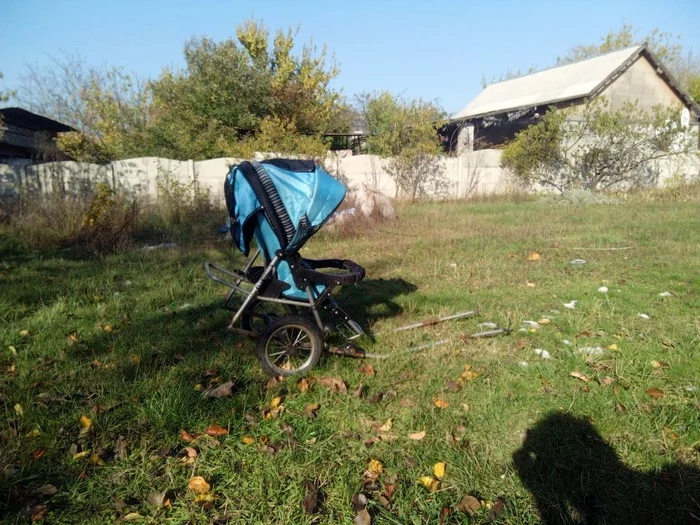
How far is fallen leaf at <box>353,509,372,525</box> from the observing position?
7.65ft

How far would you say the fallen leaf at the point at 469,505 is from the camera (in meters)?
2.43

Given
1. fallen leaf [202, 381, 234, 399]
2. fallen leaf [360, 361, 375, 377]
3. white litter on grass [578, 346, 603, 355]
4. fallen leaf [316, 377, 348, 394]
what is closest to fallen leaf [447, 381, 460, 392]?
fallen leaf [360, 361, 375, 377]

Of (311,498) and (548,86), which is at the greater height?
(548,86)

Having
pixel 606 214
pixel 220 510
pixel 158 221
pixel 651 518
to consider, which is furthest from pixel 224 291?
pixel 606 214

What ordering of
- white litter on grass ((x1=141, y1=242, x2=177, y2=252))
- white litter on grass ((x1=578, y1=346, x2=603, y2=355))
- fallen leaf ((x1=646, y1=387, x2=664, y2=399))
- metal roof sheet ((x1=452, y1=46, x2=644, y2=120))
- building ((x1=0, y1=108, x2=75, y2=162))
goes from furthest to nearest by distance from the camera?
1. metal roof sheet ((x1=452, y1=46, x2=644, y2=120))
2. building ((x1=0, y1=108, x2=75, y2=162))
3. white litter on grass ((x1=141, y1=242, x2=177, y2=252))
4. white litter on grass ((x1=578, y1=346, x2=603, y2=355))
5. fallen leaf ((x1=646, y1=387, x2=664, y2=399))

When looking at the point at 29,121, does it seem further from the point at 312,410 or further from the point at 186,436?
the point at 312,410

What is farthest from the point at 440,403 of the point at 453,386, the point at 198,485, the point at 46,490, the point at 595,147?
the point at 595,147

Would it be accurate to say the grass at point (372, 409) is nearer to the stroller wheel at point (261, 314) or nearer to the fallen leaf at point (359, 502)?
the fallen leaf at point (359, 502)

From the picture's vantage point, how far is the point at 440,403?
3.38 m

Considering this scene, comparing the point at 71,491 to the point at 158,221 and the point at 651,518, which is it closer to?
the point at 651,518

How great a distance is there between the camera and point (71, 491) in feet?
8.26

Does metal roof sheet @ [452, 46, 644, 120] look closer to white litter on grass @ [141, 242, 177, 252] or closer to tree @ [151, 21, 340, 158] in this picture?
tree @ [151, 21, 340, 158]

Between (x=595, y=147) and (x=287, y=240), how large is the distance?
62.0 feet

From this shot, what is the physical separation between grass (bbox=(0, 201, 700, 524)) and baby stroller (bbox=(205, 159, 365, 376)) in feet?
0.79
